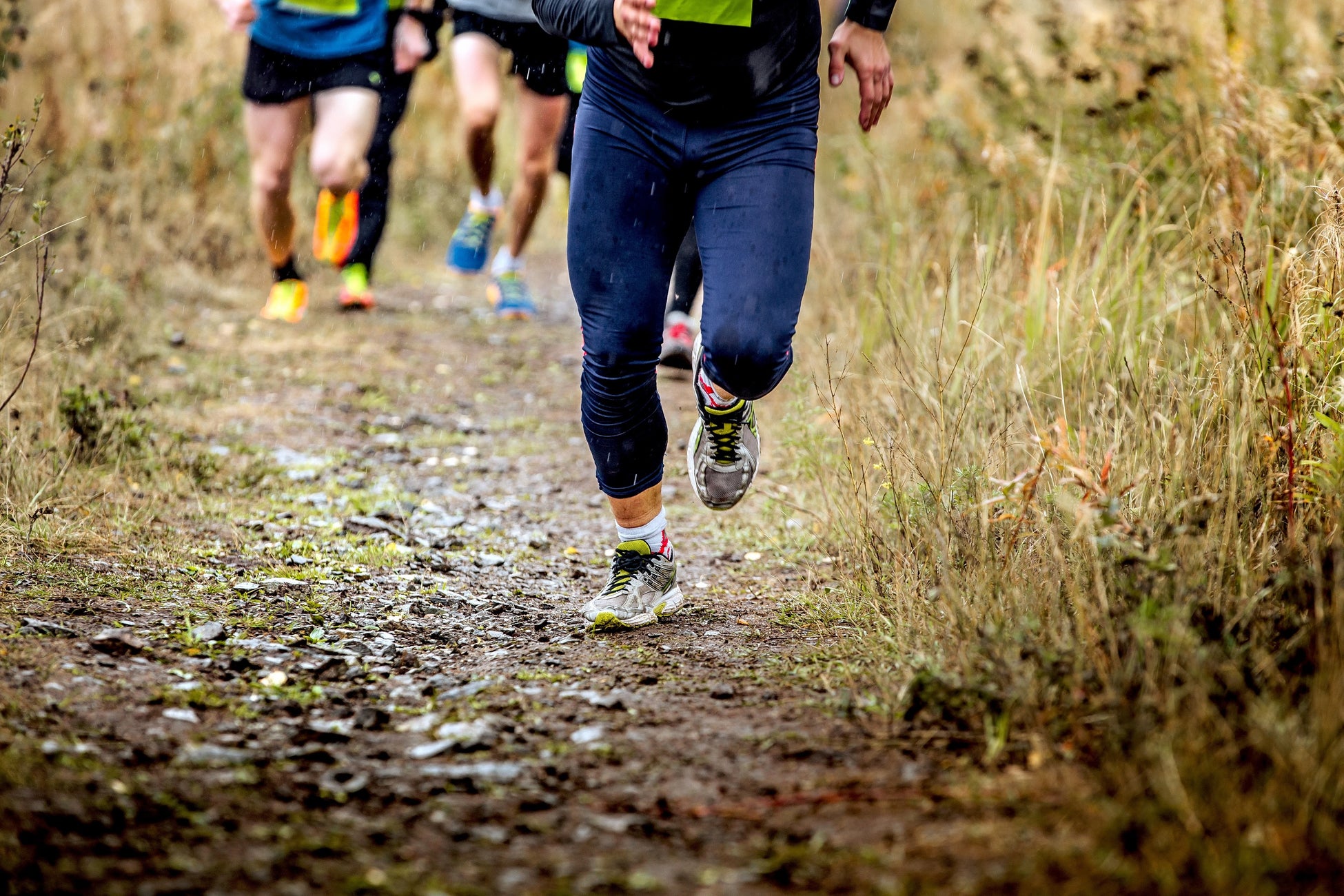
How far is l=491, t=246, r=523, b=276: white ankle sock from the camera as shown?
6.98m

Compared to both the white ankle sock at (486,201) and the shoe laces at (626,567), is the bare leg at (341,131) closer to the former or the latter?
the white ankle sock at (486,201)

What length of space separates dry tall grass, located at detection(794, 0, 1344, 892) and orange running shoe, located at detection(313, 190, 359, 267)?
116 inches

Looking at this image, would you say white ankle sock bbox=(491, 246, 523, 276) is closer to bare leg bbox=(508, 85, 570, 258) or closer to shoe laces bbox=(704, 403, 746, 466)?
bare leg bbox=(508, 85, 570, 258)

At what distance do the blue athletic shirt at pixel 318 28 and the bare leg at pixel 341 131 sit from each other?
0.66ft

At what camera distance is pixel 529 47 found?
5945 mm

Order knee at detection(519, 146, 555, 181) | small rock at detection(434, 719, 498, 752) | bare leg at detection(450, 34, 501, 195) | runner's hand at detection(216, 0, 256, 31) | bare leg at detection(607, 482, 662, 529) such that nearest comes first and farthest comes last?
small rock at detection(434, 719, 498, 752) < bare leg at detection(607, 482, 662, 529) < runner's hand at detection(216, 0, 256, 31) < bare leg at detection(450, 34, 501, 195) < knee at detection(519, 146, 555, 181)

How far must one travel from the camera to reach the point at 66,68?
21.6 feet

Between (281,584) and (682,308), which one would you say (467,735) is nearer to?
(281,584)

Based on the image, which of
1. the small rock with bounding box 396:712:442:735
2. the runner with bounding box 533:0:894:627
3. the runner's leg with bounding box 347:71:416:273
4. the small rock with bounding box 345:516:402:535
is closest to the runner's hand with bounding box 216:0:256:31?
the runner's leg with bounding box 347:71:416:273

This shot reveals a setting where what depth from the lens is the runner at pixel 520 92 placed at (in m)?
5.89

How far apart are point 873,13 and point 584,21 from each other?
715 mm

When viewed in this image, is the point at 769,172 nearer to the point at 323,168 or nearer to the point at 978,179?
the point at 978,179

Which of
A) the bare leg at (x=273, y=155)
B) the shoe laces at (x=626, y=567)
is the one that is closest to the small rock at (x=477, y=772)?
the shoe laces at (x=626, y=567)

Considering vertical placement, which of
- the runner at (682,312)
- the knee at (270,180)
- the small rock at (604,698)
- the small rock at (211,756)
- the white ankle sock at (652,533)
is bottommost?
the small rock at (211,756)
